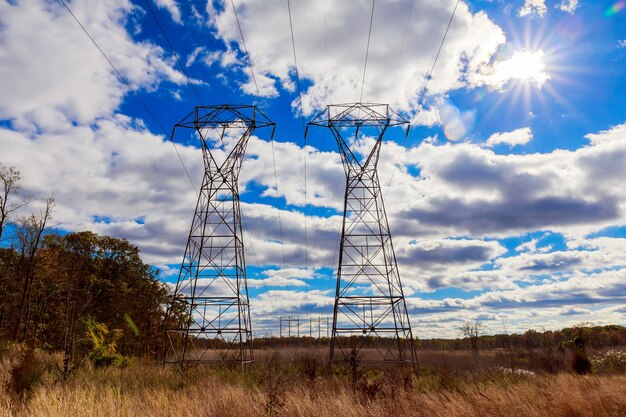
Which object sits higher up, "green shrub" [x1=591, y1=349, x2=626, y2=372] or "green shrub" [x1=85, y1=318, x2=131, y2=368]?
"green shrub" [x1=85, y1=318, x2=131, y2=368]

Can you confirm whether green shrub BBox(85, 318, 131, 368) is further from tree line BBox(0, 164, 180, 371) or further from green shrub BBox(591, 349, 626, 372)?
green shrub BBox(591, 349, 626, 372)

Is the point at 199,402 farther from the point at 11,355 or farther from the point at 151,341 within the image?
the point at 151,341

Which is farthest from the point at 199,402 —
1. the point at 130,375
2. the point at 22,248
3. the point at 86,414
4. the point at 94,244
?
the point at 94,244

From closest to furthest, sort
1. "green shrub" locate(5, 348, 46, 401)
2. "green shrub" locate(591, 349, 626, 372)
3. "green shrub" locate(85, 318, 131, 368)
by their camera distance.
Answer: "green shrub" locate(5, 348, 46, 401) → "green shrub" locate(85, 318, 131, 368) → "green shrub" locate(591, 349, 626, 372)

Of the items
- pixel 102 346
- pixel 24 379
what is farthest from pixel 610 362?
pixel 102 346

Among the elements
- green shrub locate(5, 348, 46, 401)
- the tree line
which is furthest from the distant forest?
green shrub locate(5, 348, 46, 401)

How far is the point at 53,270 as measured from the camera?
3575cm

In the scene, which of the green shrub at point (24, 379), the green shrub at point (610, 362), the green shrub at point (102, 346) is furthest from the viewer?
the green shrub at point (610, 362)

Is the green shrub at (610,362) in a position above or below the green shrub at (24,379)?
below

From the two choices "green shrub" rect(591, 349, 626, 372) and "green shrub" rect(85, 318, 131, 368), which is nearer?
"green shrub" rect(85, 318, 131, 368)

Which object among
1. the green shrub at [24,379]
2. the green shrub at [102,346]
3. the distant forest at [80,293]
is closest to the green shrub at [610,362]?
the distant forest at [80,293]

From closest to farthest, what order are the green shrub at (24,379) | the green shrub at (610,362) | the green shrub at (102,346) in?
1. the green shrub at (24,379)
2. the green shrub at (102,346)
3. the green shrub at (610,362)

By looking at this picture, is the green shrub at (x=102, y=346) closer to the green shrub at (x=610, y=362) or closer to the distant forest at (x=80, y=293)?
the distant forest at (x=80, y=293)

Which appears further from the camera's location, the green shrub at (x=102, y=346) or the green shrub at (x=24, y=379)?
the green shrub at (x=102, y=346)
